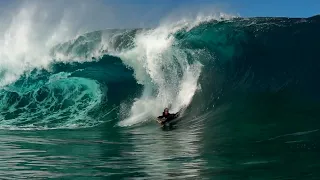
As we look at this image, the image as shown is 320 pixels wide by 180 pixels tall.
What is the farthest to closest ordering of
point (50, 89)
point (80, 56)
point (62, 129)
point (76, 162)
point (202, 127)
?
point (80, 56)
point (50, 89)
point (62, 129)
point (202, 127)
point (76, 162)

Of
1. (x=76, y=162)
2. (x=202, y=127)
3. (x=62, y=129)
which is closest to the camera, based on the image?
(x=76, y=162)

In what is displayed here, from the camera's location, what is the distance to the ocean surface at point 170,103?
7484mm

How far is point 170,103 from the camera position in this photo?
17.4 meters

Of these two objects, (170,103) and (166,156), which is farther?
(170,103)

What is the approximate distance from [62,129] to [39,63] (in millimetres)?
8172

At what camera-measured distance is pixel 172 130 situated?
45.3 ft

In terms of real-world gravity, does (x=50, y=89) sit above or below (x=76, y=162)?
above

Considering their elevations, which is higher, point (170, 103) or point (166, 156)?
point (170, 103)

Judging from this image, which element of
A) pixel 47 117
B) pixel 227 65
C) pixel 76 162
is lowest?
pixel 76 162

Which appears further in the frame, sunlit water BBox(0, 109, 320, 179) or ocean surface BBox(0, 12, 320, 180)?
ocean surface BBox(0, 12, 320, 180)

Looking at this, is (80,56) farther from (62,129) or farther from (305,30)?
(305,30)

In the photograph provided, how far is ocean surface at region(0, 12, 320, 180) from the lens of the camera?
748cm

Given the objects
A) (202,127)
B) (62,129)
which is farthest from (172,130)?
(62,129)

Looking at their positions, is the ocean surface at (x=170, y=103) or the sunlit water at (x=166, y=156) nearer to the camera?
the sunlit water at (x=166, y=156)
